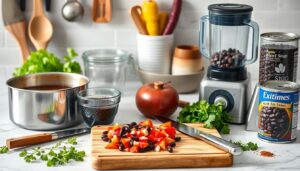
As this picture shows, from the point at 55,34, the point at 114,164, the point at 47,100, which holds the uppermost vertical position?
the point at 55,34

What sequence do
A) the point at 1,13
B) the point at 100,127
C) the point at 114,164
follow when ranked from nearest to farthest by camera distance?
the point at 114,164 < the point at 100,127 < the point at 1,13

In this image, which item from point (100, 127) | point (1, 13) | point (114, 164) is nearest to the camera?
point (114, 164)

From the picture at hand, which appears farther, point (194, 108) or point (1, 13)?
point (1, 13)

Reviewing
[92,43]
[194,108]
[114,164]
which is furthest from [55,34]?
[114,164]

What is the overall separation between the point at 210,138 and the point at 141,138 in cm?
22

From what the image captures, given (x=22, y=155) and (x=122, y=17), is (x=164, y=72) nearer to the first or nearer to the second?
(x=122, y=17)

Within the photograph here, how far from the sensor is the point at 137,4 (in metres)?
2.67

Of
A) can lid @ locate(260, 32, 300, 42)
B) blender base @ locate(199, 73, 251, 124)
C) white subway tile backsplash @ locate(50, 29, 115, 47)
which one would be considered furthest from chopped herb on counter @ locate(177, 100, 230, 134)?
white subway tile backsplash @ locate(50, 29, 115, 47)

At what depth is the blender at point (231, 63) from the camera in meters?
2.18

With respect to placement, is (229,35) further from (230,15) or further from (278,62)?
(278,62)

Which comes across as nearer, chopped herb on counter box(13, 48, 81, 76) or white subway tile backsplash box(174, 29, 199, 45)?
chopped herb on counter box(13, 48, 81, 76)

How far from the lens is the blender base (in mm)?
2188

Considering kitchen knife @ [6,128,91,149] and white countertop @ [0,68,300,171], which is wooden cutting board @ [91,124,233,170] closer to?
white countertop @ [0,68,300,171]

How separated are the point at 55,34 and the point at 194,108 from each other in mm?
865
